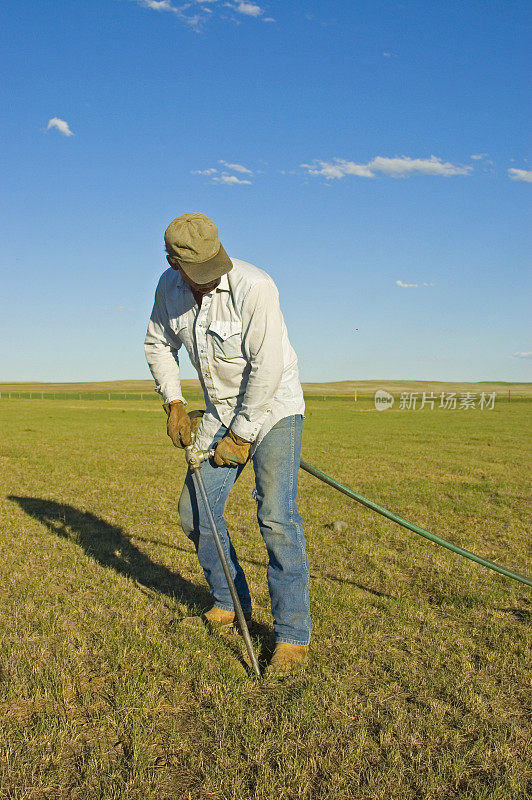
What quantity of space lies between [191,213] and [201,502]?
1.80 m

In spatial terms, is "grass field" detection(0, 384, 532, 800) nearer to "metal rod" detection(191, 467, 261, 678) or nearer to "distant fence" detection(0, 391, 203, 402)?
"metal rod" detection(191, 467, 261, 678)

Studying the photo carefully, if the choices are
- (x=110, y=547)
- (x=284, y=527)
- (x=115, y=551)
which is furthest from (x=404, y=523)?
(x=110, y=547)

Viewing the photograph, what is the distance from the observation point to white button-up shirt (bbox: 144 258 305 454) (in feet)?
12.3

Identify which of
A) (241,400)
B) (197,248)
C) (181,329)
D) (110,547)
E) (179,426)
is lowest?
(110,547)

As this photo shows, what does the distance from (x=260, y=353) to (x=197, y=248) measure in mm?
689

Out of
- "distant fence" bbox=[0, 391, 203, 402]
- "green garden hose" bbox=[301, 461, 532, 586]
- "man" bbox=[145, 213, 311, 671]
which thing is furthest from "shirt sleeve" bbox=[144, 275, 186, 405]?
"distant fence" bbox=[0, 391, 203, 402]

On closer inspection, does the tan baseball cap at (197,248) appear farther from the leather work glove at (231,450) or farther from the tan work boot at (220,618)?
the tan work boot at (220,618)

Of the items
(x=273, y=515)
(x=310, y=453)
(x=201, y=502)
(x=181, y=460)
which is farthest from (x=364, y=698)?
(x=310, y=453)

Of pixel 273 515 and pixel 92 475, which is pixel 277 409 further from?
pixel 92 475

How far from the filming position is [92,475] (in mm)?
12648

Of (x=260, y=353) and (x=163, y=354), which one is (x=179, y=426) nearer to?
(x=163, y=354)

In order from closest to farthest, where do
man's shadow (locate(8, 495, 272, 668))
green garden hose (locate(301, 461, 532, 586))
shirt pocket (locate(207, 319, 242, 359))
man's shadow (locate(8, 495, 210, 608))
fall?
shirt pocket (locate(207, 319, 242, 359))
green garden hose (locate(301, 461, 532, 586))
man's shadow (locate(8, 495, 272, 668))
man's shadow (locate(8, 495, 210, 608))

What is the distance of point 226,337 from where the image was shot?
3830 mm

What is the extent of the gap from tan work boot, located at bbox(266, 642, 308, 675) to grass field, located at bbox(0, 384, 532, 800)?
0.25ft
